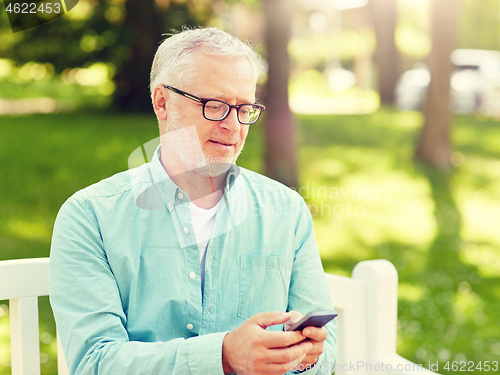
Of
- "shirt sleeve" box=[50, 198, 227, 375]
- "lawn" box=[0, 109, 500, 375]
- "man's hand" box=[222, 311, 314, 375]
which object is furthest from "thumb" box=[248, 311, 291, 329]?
"lawn" box=[0, 109, 500, 375]

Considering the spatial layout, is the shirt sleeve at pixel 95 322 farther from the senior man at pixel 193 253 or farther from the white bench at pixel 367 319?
the white bench at pixel 367 319

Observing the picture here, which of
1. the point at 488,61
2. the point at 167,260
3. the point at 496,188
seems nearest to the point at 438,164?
the point at 496,188

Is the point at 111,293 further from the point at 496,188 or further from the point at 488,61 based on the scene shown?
the point at 488,61

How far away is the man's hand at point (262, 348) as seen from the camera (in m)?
1.48

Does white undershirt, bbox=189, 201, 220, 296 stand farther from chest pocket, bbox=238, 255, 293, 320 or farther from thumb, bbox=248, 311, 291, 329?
thumb, bbox=248, 311, 291, 329

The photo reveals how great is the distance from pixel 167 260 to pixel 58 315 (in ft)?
1.19

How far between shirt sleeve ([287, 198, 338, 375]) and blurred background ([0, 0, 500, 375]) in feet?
9.18

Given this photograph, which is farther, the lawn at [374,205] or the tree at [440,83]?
the tree at [440,83]

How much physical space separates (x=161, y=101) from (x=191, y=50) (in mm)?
244

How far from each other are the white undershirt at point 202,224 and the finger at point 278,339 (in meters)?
0.44

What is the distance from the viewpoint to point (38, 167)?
323 inches

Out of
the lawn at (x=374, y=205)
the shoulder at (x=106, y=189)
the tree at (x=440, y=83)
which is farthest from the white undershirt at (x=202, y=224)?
the tree at (x=440, y=83)

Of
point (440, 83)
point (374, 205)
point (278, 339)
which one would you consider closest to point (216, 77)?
point (278, 339)

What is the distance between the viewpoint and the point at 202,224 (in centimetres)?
194
